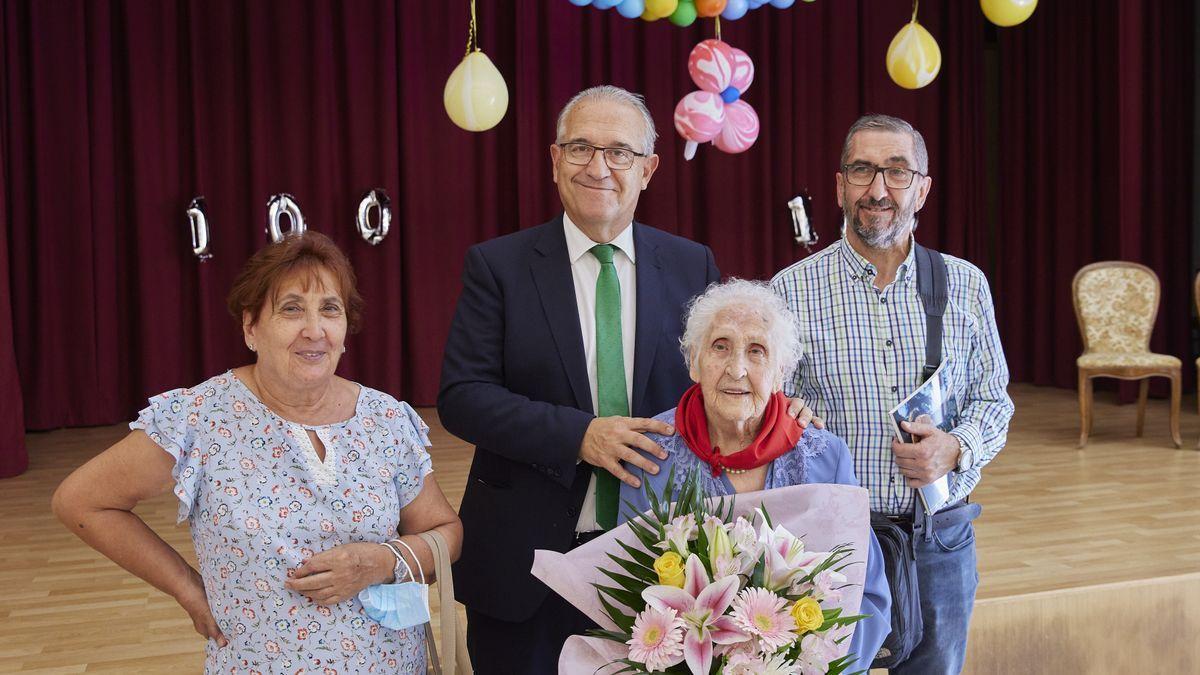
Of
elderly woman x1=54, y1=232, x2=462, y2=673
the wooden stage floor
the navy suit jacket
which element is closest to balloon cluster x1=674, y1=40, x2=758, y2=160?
the wooden stage floor

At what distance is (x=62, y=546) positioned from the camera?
16.0 feet

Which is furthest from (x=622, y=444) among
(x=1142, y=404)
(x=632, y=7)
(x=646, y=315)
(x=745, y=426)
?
(x=1142, y=404)

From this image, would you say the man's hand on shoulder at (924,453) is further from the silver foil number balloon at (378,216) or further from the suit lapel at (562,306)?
the silver foil number balloon at (378,216)

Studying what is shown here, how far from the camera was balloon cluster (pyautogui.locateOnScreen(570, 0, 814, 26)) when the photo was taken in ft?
19.5

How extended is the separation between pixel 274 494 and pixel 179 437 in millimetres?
175

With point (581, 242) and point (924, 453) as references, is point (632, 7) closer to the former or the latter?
point (581, 242)

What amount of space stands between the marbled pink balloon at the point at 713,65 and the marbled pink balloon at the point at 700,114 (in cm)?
7

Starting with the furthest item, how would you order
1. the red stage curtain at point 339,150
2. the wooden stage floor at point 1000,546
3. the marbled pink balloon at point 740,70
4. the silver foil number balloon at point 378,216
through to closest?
the silver foil number balloon at point 378,216 → the red stage curtain at point 339,150 → the marbled pink balloon at point 740,70 → the wooden stage floor at point 1000,546

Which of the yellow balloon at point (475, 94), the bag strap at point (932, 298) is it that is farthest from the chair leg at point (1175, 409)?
the bag strap at point (932, 298)

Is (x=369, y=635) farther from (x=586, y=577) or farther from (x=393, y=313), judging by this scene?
(x=393, y=313)

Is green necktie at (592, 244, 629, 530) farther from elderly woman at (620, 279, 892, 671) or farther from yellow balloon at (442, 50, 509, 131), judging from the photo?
yellow balloon at (442, 50, 509, 131)

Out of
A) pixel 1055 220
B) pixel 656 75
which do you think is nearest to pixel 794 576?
pixel 656 75

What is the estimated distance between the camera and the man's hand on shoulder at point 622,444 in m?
1.89

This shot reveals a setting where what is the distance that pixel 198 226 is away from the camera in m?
7.51
